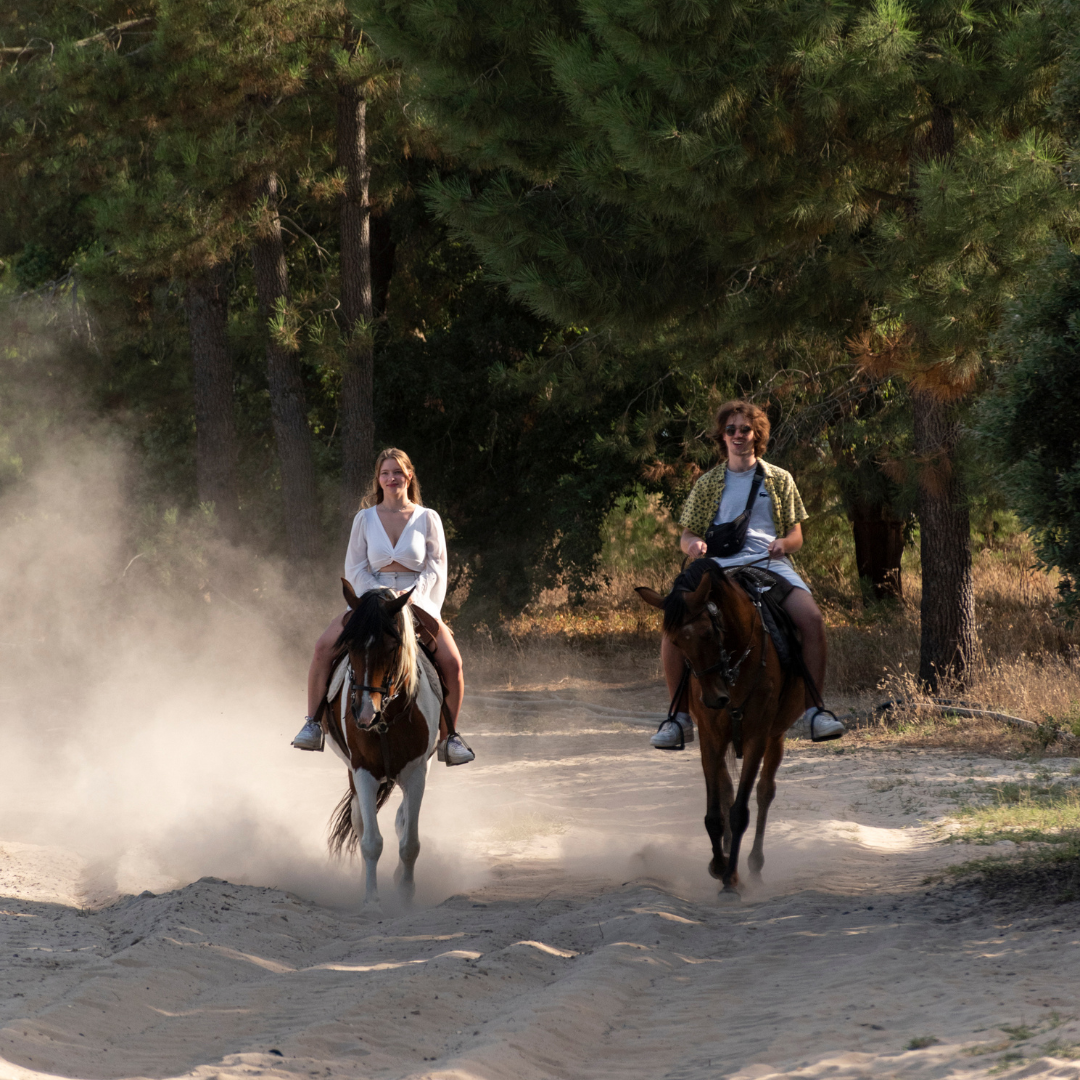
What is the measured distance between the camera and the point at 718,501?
25.7 feet

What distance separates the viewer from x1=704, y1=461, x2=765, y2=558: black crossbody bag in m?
7.64

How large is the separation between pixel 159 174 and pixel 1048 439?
39.6 ft

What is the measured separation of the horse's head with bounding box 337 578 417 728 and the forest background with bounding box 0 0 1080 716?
11.1ft

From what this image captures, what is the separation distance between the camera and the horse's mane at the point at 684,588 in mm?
6707

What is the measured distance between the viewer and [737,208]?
10953 millimetres

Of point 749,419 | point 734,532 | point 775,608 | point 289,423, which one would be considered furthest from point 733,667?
point 289,423

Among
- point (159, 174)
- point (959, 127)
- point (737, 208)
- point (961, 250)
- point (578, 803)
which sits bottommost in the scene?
point (578, 803)

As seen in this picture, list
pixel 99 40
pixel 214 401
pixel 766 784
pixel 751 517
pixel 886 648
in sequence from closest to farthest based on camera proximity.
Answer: pixel 751 517, pixel 766 784, pixel 886 648, pixel 99 40, pixel 214 401

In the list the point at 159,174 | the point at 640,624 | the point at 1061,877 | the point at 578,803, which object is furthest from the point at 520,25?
the point at 640,624

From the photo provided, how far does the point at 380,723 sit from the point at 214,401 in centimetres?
1318

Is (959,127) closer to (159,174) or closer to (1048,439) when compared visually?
(1048,439)

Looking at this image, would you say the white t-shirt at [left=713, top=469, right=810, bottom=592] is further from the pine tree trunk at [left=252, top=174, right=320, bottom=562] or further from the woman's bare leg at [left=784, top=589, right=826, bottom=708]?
the pine tree trunk at [left=252, top=174, right=320, bottom=562]

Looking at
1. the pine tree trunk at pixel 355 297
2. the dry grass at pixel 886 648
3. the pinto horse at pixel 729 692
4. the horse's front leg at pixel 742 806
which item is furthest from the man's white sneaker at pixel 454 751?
the pine tree trunk at pixel 355 297

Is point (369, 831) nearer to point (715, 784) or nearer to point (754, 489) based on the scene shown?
point (715, 784)
